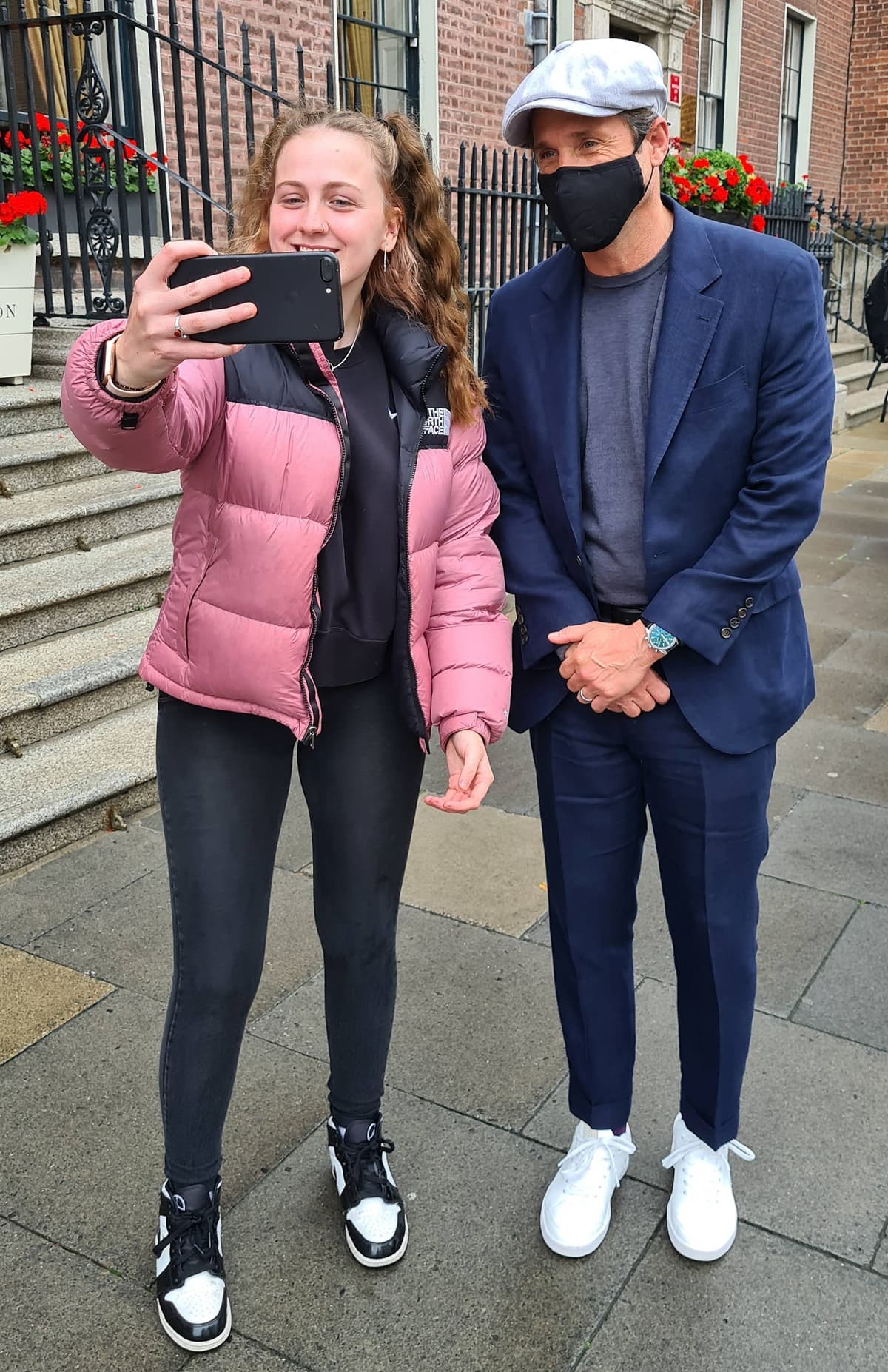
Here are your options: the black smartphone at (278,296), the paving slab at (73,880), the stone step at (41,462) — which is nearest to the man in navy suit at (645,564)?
the black smartphone at (278,296)

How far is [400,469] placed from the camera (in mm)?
1977

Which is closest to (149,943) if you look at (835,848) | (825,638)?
(835,848)

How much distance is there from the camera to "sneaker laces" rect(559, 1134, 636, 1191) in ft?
7.77

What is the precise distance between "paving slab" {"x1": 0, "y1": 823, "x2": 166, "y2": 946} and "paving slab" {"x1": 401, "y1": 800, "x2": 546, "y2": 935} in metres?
0.81

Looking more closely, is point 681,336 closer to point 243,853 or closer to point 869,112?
point 243,853

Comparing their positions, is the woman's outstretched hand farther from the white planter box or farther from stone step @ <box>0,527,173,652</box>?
the white planter box

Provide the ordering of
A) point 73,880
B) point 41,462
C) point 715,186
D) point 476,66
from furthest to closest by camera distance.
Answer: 1. point 476,66
2. point 715,186
3. point 41,462
4. point 73,880

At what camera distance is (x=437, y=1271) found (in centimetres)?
226

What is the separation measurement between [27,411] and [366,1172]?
4.16 m

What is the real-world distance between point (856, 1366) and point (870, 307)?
10455 millimetres

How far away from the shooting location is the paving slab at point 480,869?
11.7 ft

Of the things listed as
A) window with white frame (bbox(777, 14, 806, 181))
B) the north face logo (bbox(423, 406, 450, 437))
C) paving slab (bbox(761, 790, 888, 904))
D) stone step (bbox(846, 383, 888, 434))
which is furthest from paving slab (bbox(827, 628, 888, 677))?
Answer: window with white frame (bbox(777, 14, 806, 181))

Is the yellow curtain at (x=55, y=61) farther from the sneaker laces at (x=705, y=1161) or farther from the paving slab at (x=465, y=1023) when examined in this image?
the sneaker laces at (x=705, y=1161)

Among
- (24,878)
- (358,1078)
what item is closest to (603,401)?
(358,1078)
